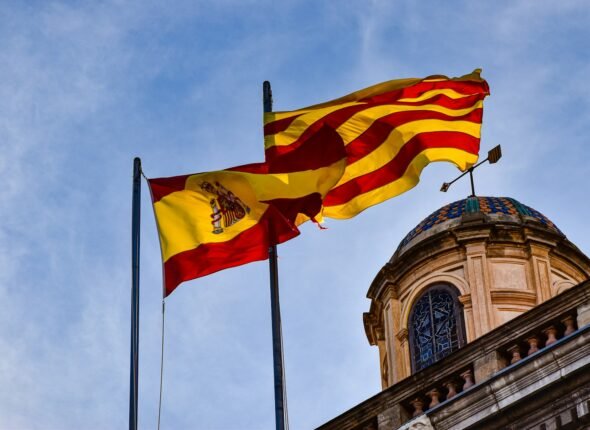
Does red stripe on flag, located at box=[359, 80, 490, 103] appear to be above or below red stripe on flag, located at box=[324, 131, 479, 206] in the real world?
above

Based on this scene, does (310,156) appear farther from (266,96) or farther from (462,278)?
(462,278)

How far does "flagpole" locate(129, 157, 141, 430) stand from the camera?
21359 millimetres

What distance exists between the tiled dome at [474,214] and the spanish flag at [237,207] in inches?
276

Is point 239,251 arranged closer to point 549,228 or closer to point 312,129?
point 312,129

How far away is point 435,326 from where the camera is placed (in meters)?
29.2

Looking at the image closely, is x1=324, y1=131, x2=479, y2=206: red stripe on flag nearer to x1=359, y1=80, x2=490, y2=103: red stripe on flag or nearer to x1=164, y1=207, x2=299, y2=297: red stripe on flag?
x1=359, y1=80, x2=490, y2=103: red stripe on flag

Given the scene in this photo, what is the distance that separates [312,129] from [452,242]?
248 inches

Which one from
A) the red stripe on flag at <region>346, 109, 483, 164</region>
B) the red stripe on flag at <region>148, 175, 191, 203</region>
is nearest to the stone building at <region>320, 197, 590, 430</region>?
the red stripe on flag at <region>346, 109, 483, 164</region>

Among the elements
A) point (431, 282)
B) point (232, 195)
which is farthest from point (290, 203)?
point (431, 282)

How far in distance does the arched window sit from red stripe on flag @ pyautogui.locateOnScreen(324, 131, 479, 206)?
428 cm

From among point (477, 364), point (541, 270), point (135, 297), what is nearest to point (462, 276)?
point (541, 270)

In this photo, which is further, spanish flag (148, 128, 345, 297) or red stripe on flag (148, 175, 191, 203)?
red stripe on flag (148, 175, 191, 203)

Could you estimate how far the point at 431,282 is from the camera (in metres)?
29.8

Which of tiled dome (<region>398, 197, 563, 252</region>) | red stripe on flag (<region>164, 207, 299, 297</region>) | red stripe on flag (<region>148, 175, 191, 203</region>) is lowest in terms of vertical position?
red stripe on flag (<region>164, 207, 299, 297</region>)
